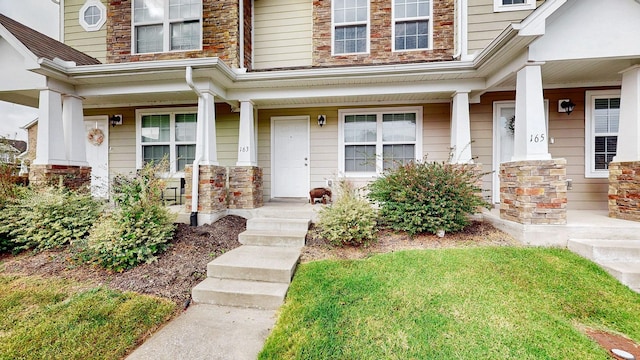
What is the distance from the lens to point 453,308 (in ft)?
8.36

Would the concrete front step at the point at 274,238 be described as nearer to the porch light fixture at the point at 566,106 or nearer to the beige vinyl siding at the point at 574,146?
the beige vinyl siding at the point at 574,146

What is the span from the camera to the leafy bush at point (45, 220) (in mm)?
4168

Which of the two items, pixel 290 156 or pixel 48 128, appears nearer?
pixel 48 128

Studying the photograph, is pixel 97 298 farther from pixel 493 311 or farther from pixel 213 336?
pixel 493 311

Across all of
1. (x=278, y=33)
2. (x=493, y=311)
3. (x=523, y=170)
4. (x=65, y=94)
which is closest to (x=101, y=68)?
(x=65, y=94)

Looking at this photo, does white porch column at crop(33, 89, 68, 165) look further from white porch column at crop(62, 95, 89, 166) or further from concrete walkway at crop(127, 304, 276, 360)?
concrete walkway at crop(127, 304, 276, 360)

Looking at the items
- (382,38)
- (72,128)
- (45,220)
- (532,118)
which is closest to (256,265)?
(45,220)

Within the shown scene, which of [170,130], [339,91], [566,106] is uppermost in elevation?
[339,91]

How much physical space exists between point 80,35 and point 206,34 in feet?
12.4

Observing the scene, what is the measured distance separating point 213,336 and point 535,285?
11.2ft

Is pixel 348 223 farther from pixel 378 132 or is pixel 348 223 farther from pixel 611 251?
pixel 611 251

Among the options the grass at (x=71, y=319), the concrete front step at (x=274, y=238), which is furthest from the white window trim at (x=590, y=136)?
the grass at (x=71, y=319)

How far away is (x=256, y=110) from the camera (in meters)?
6.66

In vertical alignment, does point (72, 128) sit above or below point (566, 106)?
below
